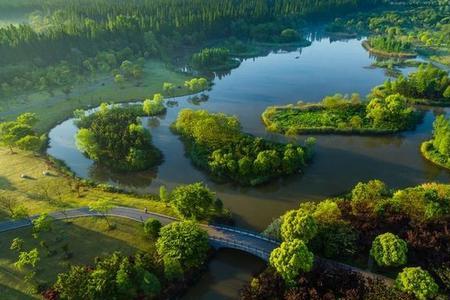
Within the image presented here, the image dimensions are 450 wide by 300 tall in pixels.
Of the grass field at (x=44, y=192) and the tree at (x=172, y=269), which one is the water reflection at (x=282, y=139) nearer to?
the grass field at (x=44, y=192)

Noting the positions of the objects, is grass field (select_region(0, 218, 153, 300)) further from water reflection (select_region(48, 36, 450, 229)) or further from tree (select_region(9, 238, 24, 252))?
water reflection (select_region(48, 36, 450, 229))

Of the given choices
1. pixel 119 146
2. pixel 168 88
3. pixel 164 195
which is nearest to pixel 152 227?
pixel 164 195

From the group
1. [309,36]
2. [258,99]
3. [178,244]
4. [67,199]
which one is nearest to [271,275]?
[178,244]

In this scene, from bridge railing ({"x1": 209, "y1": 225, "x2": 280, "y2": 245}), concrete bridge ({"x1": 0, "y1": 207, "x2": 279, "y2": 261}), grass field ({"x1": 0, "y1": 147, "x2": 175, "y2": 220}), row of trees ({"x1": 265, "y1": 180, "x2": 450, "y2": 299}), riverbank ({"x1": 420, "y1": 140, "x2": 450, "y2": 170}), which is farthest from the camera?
riverbank ({"x1": 420, "y1": 140, "x2": 450, "y2": 170})

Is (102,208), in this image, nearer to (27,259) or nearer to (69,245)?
(69,245)

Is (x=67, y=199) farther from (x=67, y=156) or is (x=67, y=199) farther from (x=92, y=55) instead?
(x=92, y=55)

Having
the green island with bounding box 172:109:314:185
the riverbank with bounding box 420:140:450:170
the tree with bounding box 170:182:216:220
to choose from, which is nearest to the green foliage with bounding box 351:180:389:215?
the green island with bounding box 172:109:314:185

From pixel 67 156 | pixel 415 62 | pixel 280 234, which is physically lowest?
pixel 67 156
